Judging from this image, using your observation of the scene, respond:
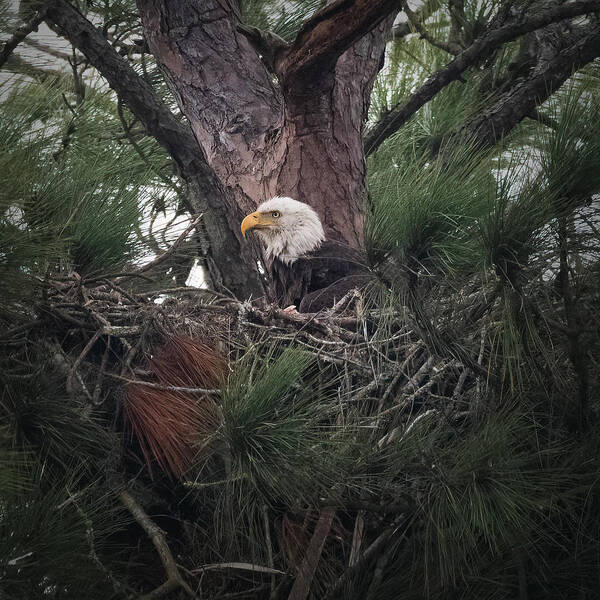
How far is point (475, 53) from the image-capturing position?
3062 mm

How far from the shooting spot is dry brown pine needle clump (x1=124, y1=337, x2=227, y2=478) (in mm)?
2105

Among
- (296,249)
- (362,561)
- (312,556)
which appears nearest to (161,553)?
(312,556)

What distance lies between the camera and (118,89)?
2918 mm

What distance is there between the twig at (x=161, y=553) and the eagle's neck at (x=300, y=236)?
1.28m

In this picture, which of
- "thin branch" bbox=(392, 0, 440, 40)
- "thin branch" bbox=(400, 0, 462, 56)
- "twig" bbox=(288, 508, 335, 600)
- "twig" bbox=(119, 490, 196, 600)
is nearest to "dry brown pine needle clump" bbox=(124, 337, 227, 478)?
"twig" bbox=(119, 490, 196, 600)

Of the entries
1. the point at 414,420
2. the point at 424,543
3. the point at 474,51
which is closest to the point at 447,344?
the point at 414,420

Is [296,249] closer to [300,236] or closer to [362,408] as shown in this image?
[300,236]

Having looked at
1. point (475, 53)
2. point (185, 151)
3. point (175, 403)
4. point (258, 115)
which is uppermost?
point (475, 53)

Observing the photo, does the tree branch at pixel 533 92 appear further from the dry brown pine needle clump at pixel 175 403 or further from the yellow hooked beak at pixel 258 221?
the dry brown pine needle clump at pixel 175 403

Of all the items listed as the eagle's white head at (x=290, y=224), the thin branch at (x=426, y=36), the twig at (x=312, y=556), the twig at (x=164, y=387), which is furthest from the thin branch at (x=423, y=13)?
the twig at (x=312, y=556)

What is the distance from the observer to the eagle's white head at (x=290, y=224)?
3.17 meters

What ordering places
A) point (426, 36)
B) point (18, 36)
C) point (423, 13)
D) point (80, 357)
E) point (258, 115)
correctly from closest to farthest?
point (80, 357) → point (18, 36) → point (258, 115) → point (426, 36) → point (423, 13)

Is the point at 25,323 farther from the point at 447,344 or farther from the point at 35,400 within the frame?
the point at 447,344

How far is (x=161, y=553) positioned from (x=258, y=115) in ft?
6.49
